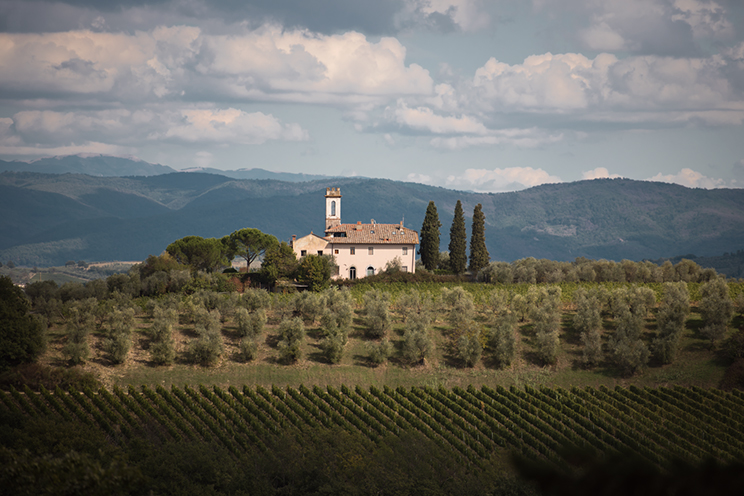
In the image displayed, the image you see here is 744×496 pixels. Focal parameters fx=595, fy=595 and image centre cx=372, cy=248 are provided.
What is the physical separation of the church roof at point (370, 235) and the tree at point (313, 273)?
8.43 m

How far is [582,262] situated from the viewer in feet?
222

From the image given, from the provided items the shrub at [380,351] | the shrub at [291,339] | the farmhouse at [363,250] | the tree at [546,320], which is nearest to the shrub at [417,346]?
the shrub at [380,351]

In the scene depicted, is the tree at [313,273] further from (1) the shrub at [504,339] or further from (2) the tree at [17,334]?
(2) the tree at [17,334]

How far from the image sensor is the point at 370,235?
65688mm

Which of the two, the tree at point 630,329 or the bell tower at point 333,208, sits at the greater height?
the bell tower at point 333,208

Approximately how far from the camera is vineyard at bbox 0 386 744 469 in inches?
1078

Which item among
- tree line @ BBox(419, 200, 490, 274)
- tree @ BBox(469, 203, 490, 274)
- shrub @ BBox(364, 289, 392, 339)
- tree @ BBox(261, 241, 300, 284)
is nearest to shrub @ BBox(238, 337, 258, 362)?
shrub @ BBox(364, 289, 392, 339)

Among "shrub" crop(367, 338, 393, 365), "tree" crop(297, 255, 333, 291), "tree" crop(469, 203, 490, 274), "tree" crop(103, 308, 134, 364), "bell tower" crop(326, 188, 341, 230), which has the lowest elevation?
A: "shrub" crop(367, 338, 393, 365)

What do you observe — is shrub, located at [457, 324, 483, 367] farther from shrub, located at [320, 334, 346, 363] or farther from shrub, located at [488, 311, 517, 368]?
shrub, located at [320, 334, 346, 363]

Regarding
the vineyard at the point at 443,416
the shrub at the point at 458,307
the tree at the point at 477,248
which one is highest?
the tree at the point at 477,248

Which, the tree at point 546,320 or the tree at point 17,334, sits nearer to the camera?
the tree at point 17,334

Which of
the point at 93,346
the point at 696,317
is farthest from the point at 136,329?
the point at 696,317

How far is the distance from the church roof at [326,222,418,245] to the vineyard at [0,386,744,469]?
31.9 meters

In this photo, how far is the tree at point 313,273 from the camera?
55.1 m
